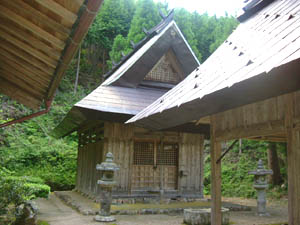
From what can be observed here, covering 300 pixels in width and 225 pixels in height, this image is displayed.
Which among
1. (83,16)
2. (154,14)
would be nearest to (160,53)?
(83,16)

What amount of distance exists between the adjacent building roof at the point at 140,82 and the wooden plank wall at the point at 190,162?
213 centimetres

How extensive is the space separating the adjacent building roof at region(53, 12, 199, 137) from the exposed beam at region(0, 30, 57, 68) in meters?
5.40

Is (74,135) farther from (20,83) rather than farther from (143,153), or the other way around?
(20,83)

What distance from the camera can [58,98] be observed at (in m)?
24.0

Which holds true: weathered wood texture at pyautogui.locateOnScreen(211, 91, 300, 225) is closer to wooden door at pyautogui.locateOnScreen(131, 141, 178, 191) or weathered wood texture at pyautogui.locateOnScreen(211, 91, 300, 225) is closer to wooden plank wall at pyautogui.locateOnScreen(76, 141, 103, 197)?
wooden door at pyautogui.locateOnScreen(131, 141, 178, 191)

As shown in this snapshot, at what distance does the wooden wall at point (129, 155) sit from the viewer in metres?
10.1

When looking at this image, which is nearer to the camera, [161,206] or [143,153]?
[161,206]

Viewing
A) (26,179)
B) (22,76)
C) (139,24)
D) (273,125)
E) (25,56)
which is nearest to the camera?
(25,56)

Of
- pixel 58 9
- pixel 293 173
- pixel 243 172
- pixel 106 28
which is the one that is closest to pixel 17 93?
pixel 58 9

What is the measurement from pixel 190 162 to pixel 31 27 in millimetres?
9058

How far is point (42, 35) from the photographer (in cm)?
311

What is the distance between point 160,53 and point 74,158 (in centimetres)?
929

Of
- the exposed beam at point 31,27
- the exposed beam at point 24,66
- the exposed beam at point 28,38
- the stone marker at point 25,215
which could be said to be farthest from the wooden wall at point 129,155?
the exposed beam at point 31,27

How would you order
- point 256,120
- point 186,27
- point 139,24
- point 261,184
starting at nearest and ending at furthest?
point 256,120
point 261,184
point 186,27
point 139,24
